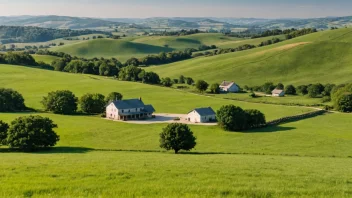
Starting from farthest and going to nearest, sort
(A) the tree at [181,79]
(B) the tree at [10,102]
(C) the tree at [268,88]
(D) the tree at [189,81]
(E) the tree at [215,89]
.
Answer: (A) the tree at [181,79], (D) the tree at [189,81], (C) the tree at [268,88], (E) the tree at [215,89], (B) the tree at [10,102]

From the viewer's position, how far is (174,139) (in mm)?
49906

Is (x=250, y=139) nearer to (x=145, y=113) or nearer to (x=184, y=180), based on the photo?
(x=145, y=113)

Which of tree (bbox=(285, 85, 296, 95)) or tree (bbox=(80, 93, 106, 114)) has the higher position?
tree (bbox=(285, 85, 296, 95))

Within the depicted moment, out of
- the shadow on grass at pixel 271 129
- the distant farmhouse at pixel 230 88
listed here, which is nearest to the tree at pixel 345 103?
the shadow on grass at pixel 271 129

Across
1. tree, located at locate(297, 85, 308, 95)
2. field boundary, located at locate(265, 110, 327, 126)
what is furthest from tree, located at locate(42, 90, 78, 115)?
tree, located at locate(297, 85, 308, 95)

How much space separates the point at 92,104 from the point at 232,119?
38349mm

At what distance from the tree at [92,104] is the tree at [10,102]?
15.0 metres

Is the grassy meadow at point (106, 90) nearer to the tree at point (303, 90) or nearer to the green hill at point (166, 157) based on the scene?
the green hill at point (166, 157)

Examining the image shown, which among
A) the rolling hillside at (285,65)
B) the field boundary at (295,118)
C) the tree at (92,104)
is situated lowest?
the field boundary at (295,118)

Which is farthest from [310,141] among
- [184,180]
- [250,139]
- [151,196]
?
[151,196]

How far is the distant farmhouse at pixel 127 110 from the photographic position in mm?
86312

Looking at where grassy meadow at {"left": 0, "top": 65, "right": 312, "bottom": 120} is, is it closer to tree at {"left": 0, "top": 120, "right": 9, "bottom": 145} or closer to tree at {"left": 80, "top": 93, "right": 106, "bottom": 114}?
tree at {"left": 80, "top": 93, "right": 106, "bottom": 114}

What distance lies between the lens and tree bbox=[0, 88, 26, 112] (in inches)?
3430

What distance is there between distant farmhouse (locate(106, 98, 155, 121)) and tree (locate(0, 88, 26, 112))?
71.9 ft
